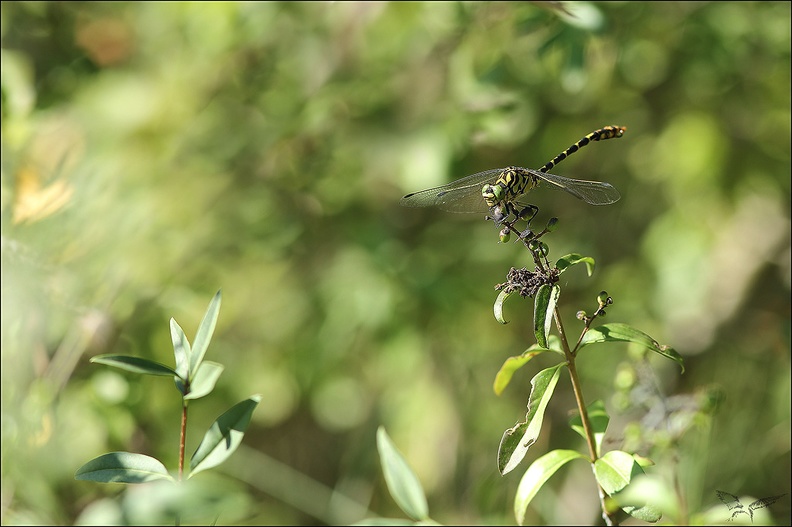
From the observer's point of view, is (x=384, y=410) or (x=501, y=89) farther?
(x=384, y=410)

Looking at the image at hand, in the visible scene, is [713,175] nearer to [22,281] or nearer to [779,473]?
[779,473]

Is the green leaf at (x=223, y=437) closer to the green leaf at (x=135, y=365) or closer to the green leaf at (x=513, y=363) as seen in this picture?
the green leaf at (x=135, y=365)

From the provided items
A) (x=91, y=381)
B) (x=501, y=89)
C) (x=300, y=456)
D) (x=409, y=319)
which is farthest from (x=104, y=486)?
(x=300, y=456)

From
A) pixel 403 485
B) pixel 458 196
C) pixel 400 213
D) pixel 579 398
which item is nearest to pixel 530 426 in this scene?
pixel 579 398

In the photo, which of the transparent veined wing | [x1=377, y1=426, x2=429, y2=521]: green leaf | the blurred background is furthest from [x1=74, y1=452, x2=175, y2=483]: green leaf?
the blurred background

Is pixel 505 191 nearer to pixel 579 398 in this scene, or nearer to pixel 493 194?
pixel 493 194

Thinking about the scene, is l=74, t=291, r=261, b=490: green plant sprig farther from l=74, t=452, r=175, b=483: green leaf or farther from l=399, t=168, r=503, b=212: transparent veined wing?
l=399, t=168, r=503, b=212: transparent veined wing

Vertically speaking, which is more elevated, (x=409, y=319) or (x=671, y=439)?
(x=671, y=439)
